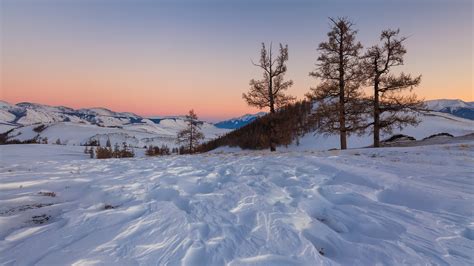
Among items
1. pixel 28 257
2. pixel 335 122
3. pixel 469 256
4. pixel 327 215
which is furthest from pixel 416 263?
pixel 335 122

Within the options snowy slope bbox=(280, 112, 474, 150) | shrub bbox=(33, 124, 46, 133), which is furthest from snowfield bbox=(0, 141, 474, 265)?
shrub bbox=(33, 124, 46, 133)

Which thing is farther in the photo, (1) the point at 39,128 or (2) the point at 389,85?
(1) the point at 39,128

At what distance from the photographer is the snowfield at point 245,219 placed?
10.2 ft

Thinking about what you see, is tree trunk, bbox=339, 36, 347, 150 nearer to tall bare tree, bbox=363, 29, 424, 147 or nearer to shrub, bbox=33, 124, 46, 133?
tall bare tree, bbox=363, 29, 424, 147

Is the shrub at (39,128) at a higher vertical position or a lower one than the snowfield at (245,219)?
higher

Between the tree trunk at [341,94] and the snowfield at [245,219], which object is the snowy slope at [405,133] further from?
the snowfield at [245,219]

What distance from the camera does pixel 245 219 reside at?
4246 mm

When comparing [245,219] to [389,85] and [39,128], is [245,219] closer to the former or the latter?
[389,85]

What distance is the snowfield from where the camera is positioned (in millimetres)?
3102

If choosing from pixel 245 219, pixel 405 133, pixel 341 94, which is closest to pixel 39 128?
pixel 405 133

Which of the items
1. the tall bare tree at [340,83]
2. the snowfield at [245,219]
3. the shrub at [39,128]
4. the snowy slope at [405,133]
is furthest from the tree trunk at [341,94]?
the shrub at [39,128]

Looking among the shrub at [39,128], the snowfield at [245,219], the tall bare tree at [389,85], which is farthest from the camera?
the shrub at [39,128]

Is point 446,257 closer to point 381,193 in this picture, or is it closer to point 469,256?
point 469,256

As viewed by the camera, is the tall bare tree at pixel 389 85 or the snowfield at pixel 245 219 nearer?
the snowfield at pixel 245 219
